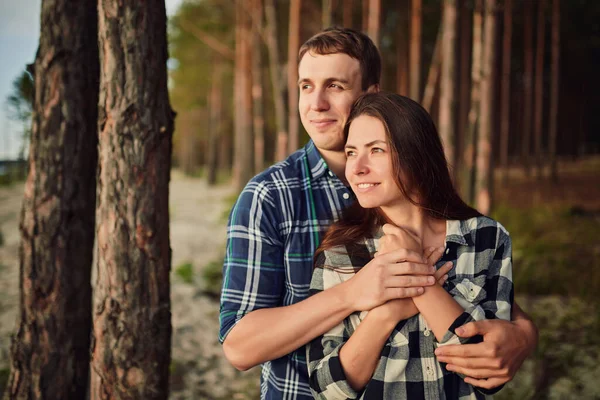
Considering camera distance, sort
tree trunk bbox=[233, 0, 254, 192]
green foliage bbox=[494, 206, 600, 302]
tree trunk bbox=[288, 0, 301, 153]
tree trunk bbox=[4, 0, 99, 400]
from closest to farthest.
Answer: tree trunk bbox=[4, 0, 99, 400] → green foliage bbox=[494, 206, 600, 302] → tree trunk bbox=[288, 0, 301, 153] → tree trunk bbox=[233, 0, 254, 192]

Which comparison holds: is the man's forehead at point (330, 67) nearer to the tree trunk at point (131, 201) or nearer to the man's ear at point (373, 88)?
the man's ear at point (373, 88)

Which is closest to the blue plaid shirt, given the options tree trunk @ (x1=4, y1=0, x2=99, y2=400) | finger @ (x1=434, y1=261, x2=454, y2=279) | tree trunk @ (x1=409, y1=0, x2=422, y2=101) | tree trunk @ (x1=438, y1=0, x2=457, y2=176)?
finger @ (x1=434, y1=261, x2=454, y2=279)

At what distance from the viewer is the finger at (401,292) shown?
5.70 ft

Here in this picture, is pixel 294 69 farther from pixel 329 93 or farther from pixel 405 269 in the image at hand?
pixel 405 269

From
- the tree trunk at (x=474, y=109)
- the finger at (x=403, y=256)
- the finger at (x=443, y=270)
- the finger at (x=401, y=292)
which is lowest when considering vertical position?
the finger at (x=401, y=292)

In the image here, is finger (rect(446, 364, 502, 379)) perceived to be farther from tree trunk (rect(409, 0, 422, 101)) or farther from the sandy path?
tree trunk (rect(409, 0, 422, 101))

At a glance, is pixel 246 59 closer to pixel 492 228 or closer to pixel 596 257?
pixel 596 257

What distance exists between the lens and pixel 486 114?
800 cm

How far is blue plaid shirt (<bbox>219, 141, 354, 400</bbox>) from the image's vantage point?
196 cm

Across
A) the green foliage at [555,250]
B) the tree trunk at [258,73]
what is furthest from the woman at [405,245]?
the tree trunk at [258,73]

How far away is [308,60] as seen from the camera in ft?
7.29

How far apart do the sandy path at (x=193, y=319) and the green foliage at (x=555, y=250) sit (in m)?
4.34

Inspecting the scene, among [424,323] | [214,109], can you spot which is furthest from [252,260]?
[214,109]

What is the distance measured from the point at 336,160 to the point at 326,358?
88cm
